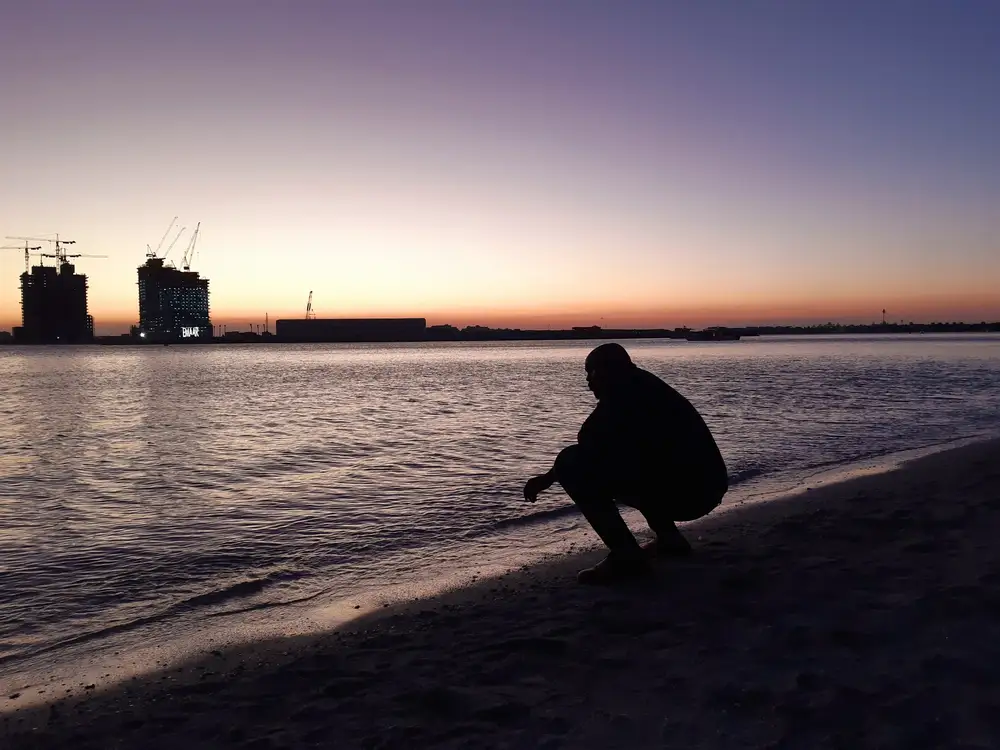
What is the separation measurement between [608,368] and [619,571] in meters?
1.83

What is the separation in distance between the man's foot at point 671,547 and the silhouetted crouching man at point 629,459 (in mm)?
616

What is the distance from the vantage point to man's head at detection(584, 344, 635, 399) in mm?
5684

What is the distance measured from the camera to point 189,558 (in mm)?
8359

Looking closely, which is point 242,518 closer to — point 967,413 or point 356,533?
point 356,533

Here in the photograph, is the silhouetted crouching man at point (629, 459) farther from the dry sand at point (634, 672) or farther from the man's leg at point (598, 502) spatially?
the dry sand at point (634, 672)

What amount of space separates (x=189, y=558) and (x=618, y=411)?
19.5 ft

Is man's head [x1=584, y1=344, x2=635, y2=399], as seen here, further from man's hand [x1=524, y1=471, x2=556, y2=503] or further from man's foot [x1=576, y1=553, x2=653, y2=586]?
man's foot [x1=576, y1=553, x2=653, y2=586]

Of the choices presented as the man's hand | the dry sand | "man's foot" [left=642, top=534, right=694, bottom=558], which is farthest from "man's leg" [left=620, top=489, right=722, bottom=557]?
the man's hand

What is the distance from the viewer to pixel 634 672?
4.15 metres

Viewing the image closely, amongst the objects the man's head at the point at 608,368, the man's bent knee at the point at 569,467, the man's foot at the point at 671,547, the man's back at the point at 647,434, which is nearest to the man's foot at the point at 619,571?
the man's foot at the point at 671,547

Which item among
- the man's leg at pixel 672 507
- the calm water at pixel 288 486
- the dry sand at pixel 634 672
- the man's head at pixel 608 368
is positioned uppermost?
the man's head at pixel 608 368

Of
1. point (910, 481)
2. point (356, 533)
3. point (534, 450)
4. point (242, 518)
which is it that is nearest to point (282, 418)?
point (534, 450)

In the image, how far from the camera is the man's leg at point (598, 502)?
18.6 feet

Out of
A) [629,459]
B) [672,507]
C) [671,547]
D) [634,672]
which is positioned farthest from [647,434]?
[634,672]
